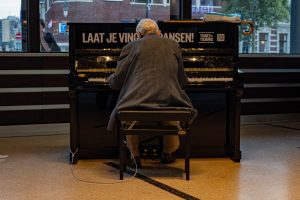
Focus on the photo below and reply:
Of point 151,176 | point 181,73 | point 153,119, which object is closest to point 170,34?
point 181,73

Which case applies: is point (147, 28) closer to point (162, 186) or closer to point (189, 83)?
point (189, 83)

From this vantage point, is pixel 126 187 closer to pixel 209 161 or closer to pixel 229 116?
pixel 209 161

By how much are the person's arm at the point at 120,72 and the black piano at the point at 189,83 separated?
0.28 metres

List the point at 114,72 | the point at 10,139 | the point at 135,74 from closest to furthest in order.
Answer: the point at 135,74 → the point at 114,72 → the point at 10,139

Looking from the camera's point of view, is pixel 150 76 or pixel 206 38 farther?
pixel 206 38

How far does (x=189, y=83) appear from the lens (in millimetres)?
4227

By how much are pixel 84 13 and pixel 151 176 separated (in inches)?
123

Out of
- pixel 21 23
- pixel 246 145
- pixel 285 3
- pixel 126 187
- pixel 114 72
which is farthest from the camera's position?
pixel 285 3

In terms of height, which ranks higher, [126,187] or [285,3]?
[285,3]

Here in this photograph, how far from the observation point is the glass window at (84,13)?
243 inches

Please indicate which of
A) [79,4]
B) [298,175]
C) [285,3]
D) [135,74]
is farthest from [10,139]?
[285,3]

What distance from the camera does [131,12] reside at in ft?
21.1

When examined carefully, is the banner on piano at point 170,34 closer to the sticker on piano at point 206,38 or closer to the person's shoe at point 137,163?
the sticker on piano at point 206,38

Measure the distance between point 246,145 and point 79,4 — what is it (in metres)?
2.82
